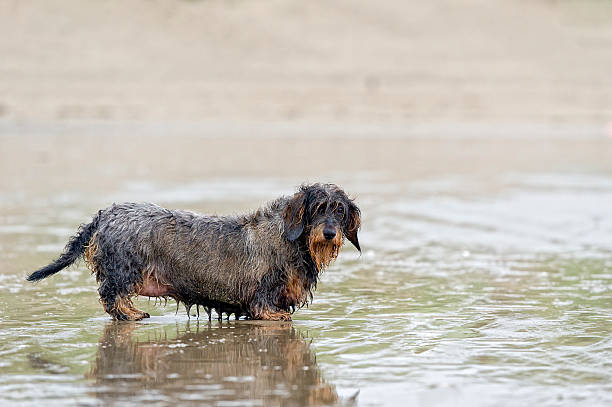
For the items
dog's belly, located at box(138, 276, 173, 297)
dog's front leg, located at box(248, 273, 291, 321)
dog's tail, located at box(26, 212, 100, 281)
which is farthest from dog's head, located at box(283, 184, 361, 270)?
dog's tail, located at box(26, 212, 100, 281)

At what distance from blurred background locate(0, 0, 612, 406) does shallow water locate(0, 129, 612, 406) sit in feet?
0.09

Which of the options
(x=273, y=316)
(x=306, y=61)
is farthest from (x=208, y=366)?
(x=306, y=61)

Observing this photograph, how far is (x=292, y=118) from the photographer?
37.6m

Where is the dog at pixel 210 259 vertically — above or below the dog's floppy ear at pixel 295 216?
below

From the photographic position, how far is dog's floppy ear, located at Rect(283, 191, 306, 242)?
287 inches

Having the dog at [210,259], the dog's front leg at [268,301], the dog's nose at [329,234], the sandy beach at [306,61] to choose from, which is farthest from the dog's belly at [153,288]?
the sandy beach at [306,61]

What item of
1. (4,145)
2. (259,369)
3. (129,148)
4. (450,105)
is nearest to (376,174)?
(129,148)

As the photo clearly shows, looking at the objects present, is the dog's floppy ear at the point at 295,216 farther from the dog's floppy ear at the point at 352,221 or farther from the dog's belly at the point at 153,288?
the dog's belly at the point at 153,288

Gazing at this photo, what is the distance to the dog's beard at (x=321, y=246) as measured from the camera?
23.5ft

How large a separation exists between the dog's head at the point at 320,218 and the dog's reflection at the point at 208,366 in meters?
0.64

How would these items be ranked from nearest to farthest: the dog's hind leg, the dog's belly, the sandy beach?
the dog's hind leg
the dog's belly
the sandy beach

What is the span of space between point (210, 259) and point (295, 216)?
0.74m

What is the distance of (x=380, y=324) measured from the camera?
290 inches

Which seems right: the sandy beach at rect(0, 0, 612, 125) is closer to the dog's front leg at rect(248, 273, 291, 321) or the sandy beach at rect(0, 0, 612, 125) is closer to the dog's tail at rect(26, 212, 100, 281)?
the dog's tail at rect(26, 212, 100, 281)
